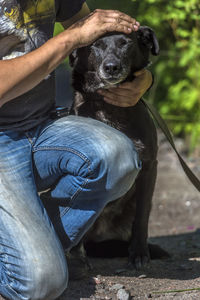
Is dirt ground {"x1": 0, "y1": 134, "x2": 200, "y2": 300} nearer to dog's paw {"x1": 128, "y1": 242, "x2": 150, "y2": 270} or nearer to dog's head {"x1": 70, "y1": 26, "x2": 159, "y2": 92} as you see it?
dog's paw {"x1": 128, "y1": 242, "x2": 150, "y2": 270}

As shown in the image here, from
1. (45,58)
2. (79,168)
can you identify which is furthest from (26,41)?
(79,168)

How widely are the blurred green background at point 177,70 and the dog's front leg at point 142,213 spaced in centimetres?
215

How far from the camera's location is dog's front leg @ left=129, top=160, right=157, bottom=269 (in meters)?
3.13

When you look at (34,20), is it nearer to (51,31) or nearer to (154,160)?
(51,31)

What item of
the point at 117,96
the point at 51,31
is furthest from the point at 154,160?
the point at 51,31

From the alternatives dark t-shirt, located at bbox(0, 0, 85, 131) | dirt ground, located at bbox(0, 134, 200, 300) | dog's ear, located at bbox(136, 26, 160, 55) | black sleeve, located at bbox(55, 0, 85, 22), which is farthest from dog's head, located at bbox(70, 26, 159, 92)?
dirt ground, located at bbox(0, 134, 200, 300)

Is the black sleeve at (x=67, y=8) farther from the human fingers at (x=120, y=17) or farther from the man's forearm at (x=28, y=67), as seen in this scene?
the man's forearm at (x=28, y=67)

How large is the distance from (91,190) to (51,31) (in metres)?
0.82

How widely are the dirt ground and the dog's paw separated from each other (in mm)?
44

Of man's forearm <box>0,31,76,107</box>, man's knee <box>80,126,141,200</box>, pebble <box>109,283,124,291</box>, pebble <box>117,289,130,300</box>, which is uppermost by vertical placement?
man's forearm <box>0,31,76,107</box>

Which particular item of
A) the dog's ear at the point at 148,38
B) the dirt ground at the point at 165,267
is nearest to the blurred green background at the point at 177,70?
the dirt ground at the point at 165,267

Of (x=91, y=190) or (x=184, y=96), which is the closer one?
(x=91, y=190)

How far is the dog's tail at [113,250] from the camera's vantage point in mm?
3270

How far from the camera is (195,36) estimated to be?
18.2 feet
